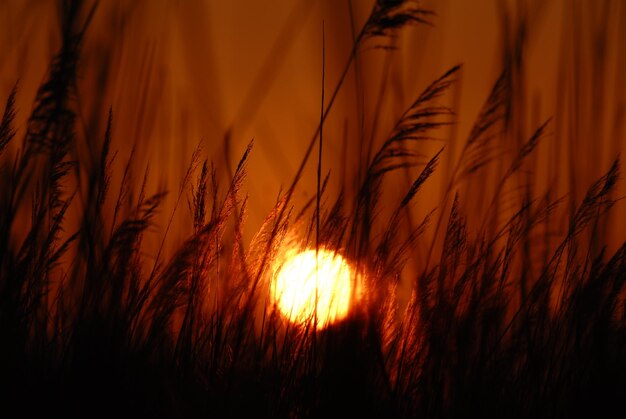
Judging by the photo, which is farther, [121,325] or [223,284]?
[223,284]

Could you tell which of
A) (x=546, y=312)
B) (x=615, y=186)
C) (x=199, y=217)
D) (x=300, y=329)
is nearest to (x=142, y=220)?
(x=199, y=217)

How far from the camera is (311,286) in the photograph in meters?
1.65

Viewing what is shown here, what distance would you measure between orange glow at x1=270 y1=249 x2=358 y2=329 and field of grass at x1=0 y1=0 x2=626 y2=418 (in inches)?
1.1

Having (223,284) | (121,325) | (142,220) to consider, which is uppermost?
(142,220)

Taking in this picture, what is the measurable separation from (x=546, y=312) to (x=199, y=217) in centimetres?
86

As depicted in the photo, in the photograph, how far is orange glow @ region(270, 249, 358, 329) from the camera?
1607 millimetres

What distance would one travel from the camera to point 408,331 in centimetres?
164

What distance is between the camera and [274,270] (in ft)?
5.43

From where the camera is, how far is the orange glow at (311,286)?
1.61 meters

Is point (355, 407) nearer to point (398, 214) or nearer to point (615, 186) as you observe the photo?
point (398, 214)

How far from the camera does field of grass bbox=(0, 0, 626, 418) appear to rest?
4.81ft

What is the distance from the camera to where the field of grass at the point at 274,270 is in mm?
1465

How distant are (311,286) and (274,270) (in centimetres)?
9

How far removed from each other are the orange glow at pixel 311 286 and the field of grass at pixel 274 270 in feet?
0.09
